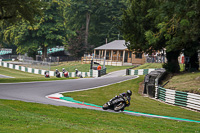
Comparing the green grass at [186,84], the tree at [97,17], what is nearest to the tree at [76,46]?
the tree at [97,17]

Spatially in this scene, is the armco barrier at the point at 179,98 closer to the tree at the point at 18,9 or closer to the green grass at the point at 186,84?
the green grass at the point at 186,84

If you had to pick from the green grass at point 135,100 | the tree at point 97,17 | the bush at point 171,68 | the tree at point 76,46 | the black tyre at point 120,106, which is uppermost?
the tree at point 97,17

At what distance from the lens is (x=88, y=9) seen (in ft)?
254

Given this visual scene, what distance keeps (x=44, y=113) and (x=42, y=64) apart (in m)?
41.3

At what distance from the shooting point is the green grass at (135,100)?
1647 centimetres

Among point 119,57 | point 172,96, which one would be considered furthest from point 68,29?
point 172,96

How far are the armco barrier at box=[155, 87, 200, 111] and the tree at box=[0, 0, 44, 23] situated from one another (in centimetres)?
1406

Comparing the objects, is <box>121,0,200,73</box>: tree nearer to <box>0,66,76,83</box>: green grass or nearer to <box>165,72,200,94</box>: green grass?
<box>165,72,200,94</box>: green grass

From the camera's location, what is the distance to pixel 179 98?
20266 mm

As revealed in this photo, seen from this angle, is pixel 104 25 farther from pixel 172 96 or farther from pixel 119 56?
pixel 172 96

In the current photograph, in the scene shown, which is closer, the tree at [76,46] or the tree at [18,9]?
the tree at [18,9]

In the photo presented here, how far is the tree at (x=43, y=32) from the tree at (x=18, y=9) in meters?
39.7

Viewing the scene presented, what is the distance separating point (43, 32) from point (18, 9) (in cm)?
4255

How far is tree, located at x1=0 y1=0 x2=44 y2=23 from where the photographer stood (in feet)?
80.3
